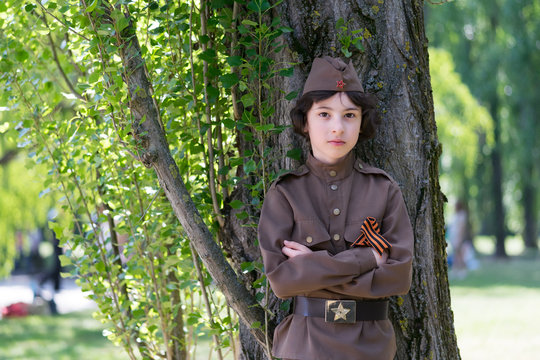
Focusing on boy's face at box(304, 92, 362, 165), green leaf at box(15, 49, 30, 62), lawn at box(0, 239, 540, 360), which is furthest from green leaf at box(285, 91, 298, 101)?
lawn at box(0, 239, 540, 360)

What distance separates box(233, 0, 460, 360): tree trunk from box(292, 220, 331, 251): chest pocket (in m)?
0.44

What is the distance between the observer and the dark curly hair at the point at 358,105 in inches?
95.0

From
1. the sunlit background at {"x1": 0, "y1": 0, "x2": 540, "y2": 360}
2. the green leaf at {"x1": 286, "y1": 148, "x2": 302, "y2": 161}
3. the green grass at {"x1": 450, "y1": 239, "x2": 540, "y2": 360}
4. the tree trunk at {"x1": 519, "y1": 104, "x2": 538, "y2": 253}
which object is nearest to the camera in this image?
the green leaf at {"x1": 286, "y1": 148, "x2": 302, "y2": 161}

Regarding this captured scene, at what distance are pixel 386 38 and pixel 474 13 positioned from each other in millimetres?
15949

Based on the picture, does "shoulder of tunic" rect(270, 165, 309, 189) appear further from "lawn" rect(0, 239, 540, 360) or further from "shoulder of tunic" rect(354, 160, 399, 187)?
"lawn" rect(0, 239, 540, 360)

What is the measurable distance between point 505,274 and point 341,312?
14836mm

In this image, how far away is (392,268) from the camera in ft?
7.41

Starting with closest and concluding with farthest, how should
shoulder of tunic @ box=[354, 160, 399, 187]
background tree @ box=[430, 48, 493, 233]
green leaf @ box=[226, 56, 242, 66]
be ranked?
1. shoulder of tunic @ box=[354, 160, 399, 187]
2. green leaf @ box=[226, 56, 242, 66]
3. background tree @ box=[430, 48, 493, 233]

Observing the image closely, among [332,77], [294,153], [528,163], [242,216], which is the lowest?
[242,216]

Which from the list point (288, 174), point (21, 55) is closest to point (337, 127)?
point (288, 174)

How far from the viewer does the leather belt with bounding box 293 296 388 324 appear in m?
2.30

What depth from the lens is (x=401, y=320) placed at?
2707 millimetres

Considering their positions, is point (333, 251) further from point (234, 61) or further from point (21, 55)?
point (21, 55)

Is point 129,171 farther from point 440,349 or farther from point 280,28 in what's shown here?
point 440,349
